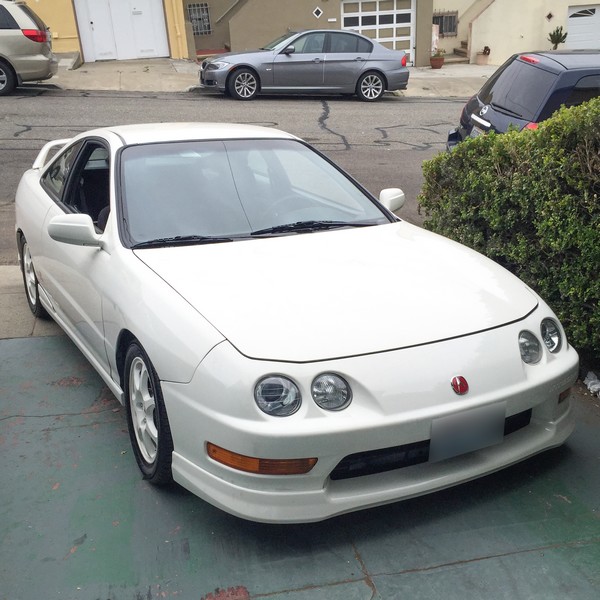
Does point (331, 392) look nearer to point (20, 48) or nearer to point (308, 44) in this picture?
point (20, 48)

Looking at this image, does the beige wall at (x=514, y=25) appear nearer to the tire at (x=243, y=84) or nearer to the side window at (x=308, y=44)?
the side window at (x=308, y=44)

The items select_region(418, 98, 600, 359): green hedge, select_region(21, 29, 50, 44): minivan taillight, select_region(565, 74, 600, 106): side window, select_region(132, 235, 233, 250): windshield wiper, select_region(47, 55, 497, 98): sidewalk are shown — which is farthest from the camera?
select_region(47, 55, 497, 98): sidewalk

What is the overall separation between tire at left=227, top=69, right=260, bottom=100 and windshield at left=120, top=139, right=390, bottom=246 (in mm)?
11527

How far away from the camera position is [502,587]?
2.79m

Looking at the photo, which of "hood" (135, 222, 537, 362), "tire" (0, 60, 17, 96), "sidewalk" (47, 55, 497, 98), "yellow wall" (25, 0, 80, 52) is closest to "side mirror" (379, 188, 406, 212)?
"hood" (135, 222, 537, 362)

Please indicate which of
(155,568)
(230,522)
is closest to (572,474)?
(230,522)

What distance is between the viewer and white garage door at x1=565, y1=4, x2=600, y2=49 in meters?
23.0

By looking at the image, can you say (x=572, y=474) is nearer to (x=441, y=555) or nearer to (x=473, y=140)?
(x=441, y=555)

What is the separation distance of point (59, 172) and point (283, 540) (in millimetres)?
3124

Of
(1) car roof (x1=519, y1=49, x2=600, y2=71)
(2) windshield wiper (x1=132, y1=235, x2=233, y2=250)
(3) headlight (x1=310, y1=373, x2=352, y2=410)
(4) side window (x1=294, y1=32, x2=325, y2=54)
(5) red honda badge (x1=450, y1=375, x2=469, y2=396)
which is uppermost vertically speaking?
(1) car roof (x1=519, y1=49, x2=600, y2=71)

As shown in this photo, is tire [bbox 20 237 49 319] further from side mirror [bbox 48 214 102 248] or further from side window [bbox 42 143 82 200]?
side mirror [bbox 48 214 102 248]

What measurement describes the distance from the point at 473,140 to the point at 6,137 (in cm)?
841

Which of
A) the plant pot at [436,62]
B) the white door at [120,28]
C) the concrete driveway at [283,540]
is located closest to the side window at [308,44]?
the white door at [120,28]

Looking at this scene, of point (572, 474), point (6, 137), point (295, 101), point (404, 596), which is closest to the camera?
point (404, 596)
